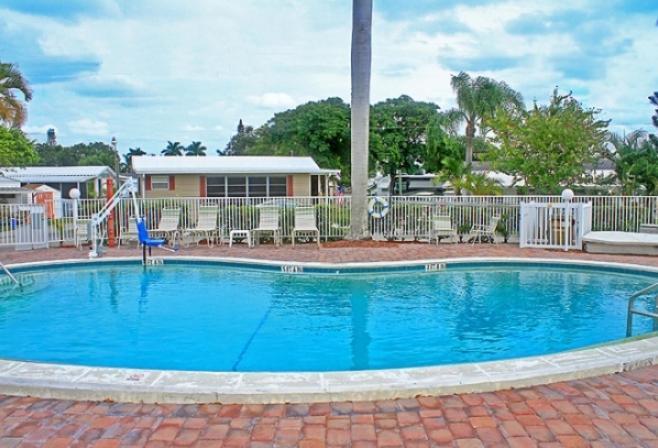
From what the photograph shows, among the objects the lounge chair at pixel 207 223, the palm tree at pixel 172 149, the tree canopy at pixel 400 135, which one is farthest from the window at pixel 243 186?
the palm tree at pixel 172 149

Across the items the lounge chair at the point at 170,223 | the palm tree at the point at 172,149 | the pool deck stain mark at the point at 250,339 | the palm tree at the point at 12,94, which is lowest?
the pool deck stain mark at the point at 250,339

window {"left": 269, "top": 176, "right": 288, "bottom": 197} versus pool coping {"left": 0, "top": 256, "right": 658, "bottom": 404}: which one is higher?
window {"left": 269, "top": 176, "right": 288, "bottom": 197}

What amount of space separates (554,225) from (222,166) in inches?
527

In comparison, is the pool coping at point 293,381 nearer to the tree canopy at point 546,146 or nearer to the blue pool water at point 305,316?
the blue pool water at point 305,316

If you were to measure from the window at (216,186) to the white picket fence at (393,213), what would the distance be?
7.02 meters

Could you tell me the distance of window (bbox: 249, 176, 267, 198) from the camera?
73.5 ft

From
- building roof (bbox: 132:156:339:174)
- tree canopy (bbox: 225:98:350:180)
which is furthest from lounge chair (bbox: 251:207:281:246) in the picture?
tree canopy (bbox: 225:98:350:180)

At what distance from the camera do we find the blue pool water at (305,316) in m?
6.14

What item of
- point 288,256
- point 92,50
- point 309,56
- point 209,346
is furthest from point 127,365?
point 309,56

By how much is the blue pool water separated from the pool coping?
1622 mm

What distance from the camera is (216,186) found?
22312 millimetres

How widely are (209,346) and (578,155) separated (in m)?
14.4

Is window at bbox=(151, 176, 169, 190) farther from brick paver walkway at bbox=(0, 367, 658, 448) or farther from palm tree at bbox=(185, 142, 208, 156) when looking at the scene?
palm tree at bbox=(185, 142, 208, 156)

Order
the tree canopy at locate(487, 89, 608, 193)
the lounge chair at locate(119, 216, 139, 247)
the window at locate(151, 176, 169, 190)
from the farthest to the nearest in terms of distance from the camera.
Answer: the window at locate(151, 176, 169, 190) < the tree canopy at locate(487, 89, 608, 193) < the lounge chair at locate(119, 216, 139, 247)
